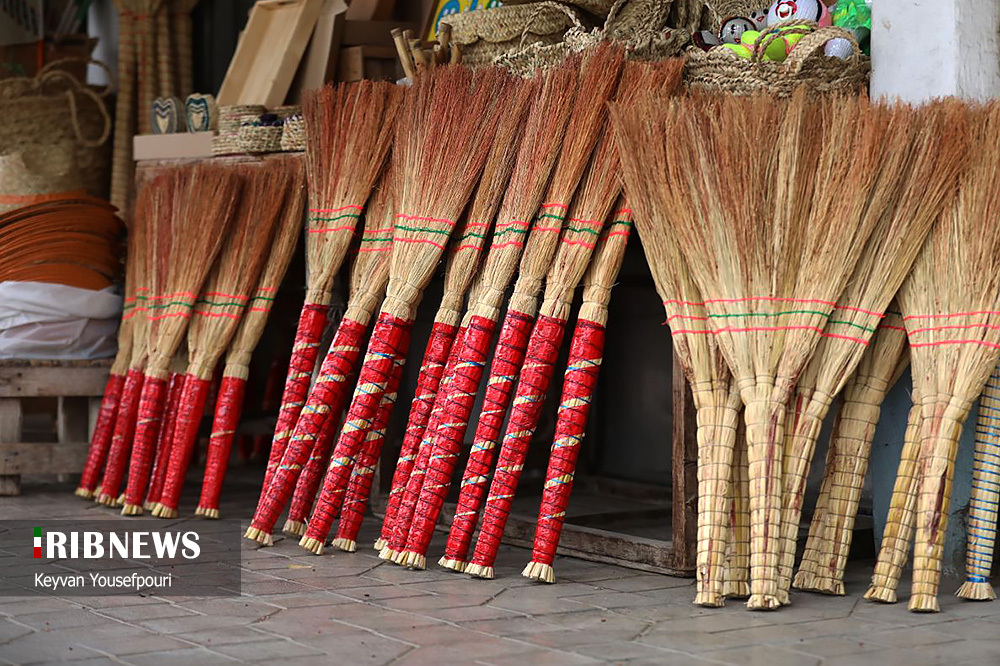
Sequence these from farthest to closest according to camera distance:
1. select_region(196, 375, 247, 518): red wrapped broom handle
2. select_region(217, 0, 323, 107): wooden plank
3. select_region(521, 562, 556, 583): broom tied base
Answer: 1. select_region(217, 0, 323, 107): wooden plank
2. select_region(196, 375, 247, 518): red wrapped broom handle
3. select_region(521, 562, 556, 583): broom tied base

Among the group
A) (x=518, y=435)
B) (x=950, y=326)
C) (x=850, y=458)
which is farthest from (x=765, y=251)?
(x=518, y=435)

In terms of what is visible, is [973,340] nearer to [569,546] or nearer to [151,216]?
[569,546]

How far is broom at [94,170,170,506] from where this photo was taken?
15.7ft

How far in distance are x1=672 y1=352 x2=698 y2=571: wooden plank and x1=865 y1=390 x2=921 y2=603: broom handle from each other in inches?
20.1

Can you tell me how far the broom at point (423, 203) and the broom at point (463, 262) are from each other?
4 cm

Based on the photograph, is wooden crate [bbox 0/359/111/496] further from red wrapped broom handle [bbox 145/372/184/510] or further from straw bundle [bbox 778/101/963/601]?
straw bundle [bbox 778/101/963/601]

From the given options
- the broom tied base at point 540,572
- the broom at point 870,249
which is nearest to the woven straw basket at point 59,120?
the broom tied base at point 540,572

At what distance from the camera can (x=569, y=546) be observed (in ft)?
13.0

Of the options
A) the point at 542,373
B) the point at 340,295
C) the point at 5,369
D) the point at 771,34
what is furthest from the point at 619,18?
the point at 5,369

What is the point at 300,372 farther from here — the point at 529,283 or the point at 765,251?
the point at 765,251

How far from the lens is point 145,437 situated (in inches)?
183

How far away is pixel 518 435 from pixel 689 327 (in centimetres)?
57

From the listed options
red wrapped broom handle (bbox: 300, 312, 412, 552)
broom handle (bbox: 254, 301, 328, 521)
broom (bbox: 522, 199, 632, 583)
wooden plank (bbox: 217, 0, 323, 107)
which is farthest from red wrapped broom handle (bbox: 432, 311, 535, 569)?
wooden plank (bbox: 217, 0, 323, 107)

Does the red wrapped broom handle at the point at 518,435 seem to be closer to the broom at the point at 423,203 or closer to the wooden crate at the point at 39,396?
the broom at the point at 423,203
